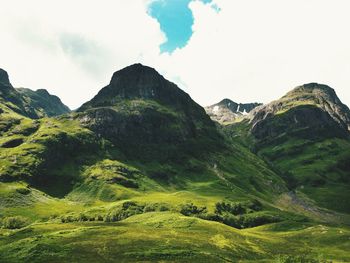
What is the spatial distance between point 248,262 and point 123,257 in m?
56.2

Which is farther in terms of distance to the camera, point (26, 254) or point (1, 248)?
point (1, 248)

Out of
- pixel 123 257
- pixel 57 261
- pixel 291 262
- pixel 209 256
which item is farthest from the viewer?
pixel 209 256

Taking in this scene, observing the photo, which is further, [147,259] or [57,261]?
[147,259]

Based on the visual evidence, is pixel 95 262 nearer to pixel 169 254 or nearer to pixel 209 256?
pixel 169 254

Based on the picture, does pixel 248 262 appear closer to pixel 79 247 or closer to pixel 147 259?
pixel 147 259

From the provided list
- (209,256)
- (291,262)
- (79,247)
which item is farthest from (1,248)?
(291,262)

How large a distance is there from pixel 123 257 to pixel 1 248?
180ft

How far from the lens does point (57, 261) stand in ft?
570

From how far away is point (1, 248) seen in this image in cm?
19262

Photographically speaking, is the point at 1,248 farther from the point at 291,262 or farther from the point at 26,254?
the point at 291,262

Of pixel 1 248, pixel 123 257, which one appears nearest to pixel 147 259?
pixel 123 257

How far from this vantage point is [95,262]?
176 meters

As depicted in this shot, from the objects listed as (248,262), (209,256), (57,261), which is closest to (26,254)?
(57,261)

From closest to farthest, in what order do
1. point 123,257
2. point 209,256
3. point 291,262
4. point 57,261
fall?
point 291,262
point 57,261
point 123,257
point 209,256
